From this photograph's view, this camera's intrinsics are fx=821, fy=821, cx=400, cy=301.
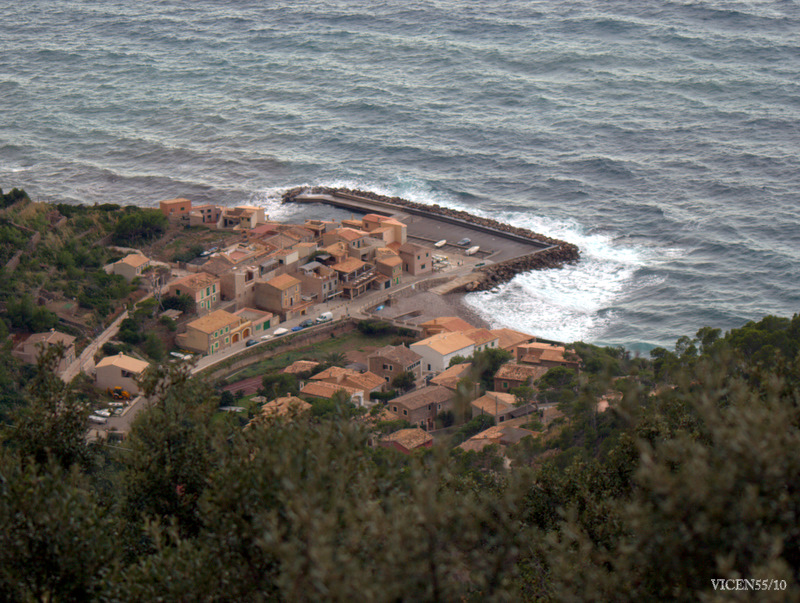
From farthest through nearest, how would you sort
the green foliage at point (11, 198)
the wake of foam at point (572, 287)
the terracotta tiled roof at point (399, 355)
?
the green foliage at point (11, 198)
the wake of foam at point (572, 287)
the terracotta tiled roof at point (399, 355)

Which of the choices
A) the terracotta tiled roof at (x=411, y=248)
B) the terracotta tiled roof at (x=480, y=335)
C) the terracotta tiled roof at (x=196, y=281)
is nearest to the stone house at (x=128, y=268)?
the terracotta tiled roof at (x=196, y=281)

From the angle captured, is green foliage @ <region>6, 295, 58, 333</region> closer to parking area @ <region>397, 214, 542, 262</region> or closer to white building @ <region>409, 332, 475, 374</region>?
white building @ <region>409, 332, 475, 374</region>

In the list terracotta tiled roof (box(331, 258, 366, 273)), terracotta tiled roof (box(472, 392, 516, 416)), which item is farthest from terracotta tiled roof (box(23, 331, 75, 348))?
terracotta tiled roof (box(472, 392, 516, 416))

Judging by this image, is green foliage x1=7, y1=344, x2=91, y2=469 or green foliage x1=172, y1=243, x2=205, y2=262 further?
green foliage x1=172, y1=243, x2=205, y2=262

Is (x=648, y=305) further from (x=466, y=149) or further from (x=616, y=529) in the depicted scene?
(x=616, y=529)

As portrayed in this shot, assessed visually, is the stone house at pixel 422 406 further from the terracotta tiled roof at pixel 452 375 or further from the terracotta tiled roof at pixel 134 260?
the terracotta tiled roof at pixel 134 260

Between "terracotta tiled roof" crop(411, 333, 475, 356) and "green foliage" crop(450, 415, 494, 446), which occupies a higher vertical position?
"green foliage" crop(450, 415, 494, 446)
